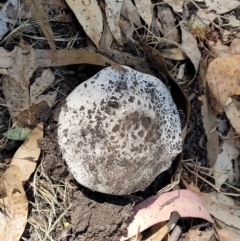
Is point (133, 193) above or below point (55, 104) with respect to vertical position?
below

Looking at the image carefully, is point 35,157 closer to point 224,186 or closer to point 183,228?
point 183,228

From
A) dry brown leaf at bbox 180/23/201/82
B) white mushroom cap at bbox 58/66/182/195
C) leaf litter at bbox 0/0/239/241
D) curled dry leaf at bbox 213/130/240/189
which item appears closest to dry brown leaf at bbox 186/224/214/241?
leaf litter at bbox 0/0/239/241

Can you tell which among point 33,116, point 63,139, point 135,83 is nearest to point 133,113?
point 135,83

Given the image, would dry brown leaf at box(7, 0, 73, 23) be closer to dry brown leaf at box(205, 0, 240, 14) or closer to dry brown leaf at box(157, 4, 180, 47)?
dry brown leaf at box(157, 4, 180, 47)

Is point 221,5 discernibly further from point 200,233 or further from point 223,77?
point 200,233

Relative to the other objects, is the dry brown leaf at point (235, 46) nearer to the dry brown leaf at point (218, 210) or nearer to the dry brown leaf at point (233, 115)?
the dry brown leaf at point (233, 115)

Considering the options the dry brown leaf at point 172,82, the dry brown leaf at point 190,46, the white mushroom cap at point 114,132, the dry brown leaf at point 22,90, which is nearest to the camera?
the white mushroom cap at point 114,132

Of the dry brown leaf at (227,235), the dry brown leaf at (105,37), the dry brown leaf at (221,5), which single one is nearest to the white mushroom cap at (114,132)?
the dry brown leaf at (105,37)
